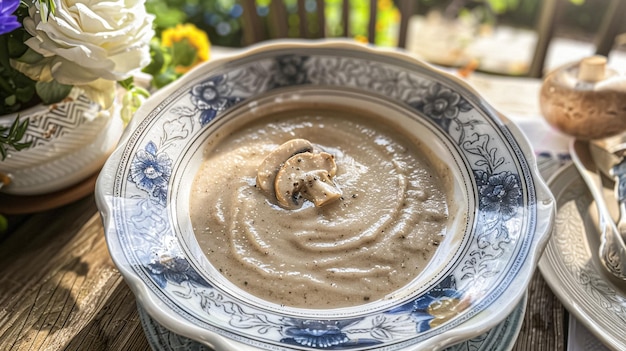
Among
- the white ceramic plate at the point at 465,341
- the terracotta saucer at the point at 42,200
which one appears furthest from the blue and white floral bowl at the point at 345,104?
the terracotta saucer at the point at 42,200

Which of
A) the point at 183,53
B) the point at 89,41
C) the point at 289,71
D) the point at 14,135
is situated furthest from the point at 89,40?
the point at 289,71

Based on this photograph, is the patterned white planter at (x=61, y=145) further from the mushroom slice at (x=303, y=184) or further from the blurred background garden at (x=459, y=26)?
the blurred background garden at (x=459, y=26)

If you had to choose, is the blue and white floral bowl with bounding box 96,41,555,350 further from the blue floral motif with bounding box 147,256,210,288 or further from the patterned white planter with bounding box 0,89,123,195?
the patterned white planter with bounding box 0,89,123,195

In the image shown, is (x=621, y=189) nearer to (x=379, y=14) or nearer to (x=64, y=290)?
(x=64, y=290)

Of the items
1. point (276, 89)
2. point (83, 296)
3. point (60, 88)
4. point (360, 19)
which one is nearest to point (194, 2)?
point (360, 19)

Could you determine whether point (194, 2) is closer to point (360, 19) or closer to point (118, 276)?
point (360, 19)
